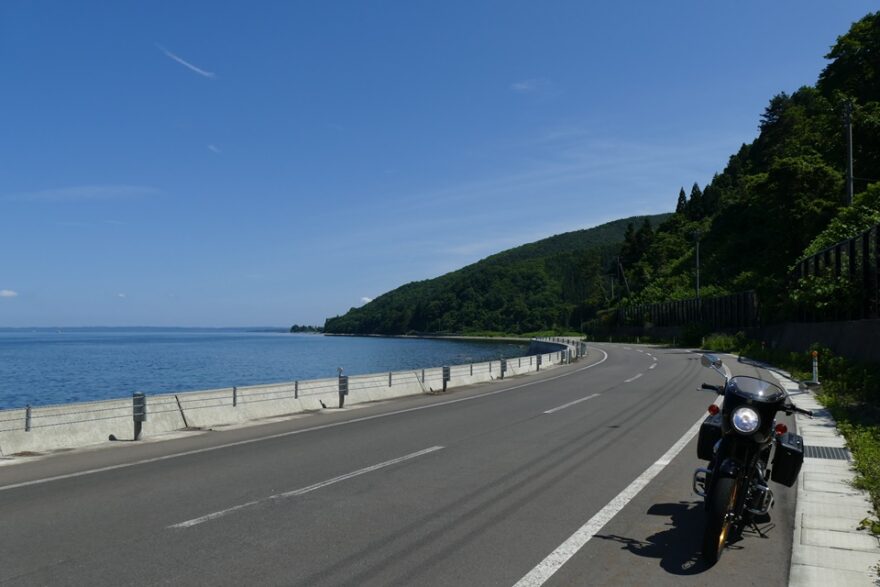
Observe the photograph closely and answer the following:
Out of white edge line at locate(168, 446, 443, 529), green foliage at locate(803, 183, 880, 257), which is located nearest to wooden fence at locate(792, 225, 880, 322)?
green foliage at locate(803, 183, 880, 257)

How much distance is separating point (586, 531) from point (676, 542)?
0.81 m

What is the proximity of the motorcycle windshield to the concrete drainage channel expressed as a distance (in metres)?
11.2

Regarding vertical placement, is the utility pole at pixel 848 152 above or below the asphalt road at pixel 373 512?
above

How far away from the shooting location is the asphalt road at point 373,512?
A: 5.55 m

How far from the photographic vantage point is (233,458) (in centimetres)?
1106

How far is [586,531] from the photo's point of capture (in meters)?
6.64

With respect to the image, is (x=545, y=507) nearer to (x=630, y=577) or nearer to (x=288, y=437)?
(x=630, y=577)

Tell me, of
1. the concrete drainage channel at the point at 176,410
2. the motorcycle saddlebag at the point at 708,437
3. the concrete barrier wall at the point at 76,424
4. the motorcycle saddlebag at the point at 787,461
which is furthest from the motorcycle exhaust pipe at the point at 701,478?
the concrete barrier wall at the point at 76,424

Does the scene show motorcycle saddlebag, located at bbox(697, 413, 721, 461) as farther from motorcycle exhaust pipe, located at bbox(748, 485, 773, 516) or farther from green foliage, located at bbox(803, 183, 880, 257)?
green foliage, located at bbox(803, 183, 880, 257)

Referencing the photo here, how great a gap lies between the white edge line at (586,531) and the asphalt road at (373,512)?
0.16 feet

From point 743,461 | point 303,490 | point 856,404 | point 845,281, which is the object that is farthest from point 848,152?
point 303,490

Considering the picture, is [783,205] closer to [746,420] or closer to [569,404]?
[569,404]

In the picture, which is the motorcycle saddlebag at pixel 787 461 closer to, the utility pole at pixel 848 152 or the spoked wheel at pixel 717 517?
the spoked wheel at pixel 717 517

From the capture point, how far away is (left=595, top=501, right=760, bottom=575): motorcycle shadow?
18.9ft
